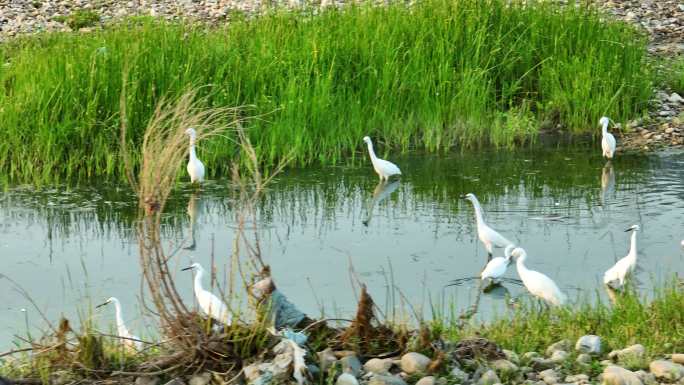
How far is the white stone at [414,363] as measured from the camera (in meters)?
5.09

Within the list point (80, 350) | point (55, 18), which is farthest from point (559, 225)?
point (55, 18)

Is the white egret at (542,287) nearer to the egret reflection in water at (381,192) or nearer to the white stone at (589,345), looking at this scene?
the white stone at (589,345)

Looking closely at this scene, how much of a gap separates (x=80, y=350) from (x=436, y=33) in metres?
7.43

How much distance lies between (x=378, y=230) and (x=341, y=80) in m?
3.21

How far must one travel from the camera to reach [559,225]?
8.37 metres

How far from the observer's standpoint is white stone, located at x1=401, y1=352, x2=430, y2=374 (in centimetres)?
509

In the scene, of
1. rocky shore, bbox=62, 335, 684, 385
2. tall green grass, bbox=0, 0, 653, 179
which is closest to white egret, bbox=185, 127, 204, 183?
tall green grass, bbox=0, 0, 653, 179

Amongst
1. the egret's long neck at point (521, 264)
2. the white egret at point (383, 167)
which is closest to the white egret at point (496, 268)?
the egret's long neck at point (521, 264)

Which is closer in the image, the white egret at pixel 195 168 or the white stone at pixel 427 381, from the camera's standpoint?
the white stone at pixel 427 381

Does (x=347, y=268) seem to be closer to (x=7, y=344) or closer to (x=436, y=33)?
(x=7, y=344)

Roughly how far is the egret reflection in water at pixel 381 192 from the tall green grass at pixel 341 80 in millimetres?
808

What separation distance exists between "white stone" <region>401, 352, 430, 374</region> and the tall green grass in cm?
475

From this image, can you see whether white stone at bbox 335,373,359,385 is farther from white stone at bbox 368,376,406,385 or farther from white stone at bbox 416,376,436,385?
white stone at bbox 416,376,436,385

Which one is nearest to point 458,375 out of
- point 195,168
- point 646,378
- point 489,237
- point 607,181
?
point 646,378
